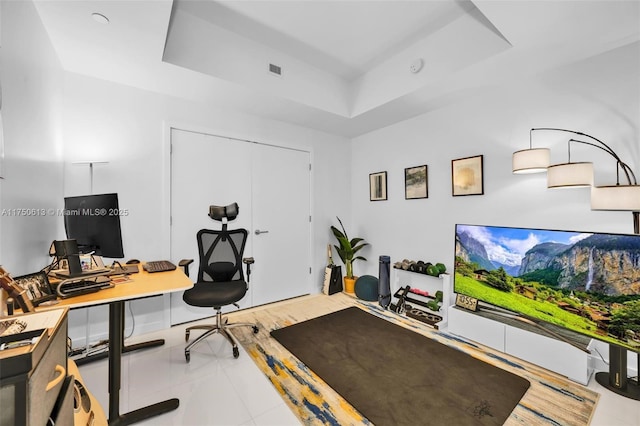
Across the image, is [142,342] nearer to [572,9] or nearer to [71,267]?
[71,267]

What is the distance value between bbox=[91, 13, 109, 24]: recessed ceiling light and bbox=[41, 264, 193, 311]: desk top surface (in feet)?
5.80

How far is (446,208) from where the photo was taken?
3.14 meters

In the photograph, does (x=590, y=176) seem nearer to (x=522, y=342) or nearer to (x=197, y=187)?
(x=522, y=342)

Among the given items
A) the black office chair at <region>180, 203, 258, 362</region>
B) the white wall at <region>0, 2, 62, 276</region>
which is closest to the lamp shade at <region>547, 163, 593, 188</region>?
the black office chair at <region>180, 203, 258, 362</region>

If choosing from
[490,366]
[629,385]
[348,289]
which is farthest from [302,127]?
[629,385]

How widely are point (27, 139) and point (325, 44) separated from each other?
2472mm

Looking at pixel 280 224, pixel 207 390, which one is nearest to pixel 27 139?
pixel 207 390

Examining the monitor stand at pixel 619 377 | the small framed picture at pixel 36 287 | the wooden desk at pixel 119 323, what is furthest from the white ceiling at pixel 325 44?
the monitor stand at pixel 619 377

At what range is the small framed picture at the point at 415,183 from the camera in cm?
336

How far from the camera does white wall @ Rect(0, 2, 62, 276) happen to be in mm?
1418

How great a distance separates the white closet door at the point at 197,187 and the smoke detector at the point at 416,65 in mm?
2080

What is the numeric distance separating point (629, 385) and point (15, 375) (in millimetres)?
3190

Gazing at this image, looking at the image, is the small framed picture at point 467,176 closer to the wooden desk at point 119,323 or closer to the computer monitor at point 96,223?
the wooden desk at point 119,323

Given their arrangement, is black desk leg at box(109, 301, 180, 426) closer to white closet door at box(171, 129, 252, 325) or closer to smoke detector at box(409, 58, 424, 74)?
white closet door at box(171, 129, 252, 325)
